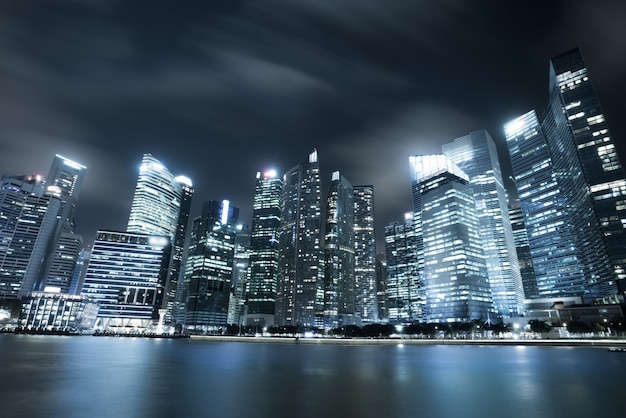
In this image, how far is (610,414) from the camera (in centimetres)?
2544

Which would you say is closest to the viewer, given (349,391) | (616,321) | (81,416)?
(81,416)

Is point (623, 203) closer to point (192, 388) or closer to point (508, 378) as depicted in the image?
point (508, 378)

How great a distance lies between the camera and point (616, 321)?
16125 cm

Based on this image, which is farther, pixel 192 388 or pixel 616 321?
pixel 616 321

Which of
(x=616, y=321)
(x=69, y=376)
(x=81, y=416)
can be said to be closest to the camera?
(x=81, y=416)

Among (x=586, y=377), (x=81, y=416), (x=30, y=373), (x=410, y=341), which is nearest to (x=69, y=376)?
(x=30, y=373)

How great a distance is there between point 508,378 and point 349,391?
25.5m

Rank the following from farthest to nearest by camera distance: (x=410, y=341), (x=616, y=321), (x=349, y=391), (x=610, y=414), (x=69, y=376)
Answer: (x=410, y=341)
(x=616, y=321)
(x=69, y=376)
(x=349, y=391)
(x=610, y=414)

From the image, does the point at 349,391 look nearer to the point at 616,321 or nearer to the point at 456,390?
the point at 456,390

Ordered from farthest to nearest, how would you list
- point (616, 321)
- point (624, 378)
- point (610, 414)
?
1. point (616, 321)
2. point (624, 378)
3. point (610, 414)

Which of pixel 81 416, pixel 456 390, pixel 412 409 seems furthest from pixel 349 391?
pixel 81 416

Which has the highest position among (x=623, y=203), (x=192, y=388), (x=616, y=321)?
(x=623, y=203)

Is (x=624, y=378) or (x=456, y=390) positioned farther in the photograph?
(x=624, y=378)

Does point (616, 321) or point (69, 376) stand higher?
point (616, 321)
